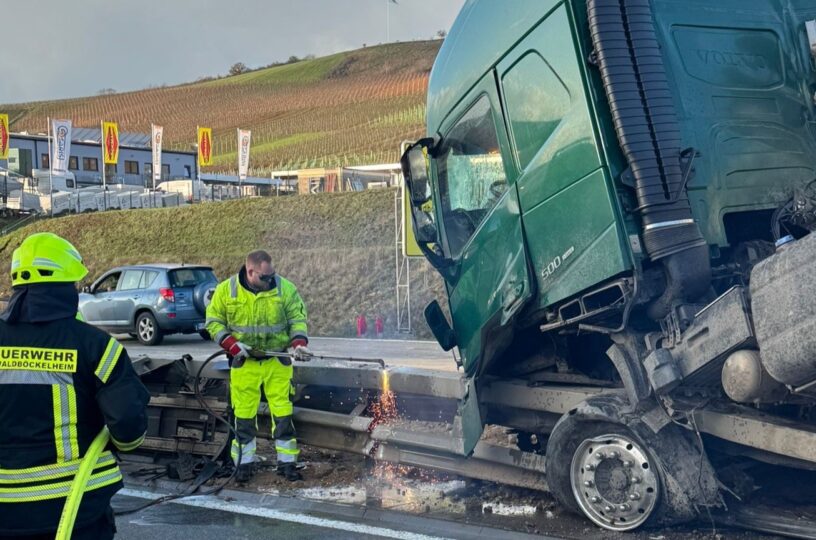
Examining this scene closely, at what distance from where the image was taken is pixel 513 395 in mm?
5211

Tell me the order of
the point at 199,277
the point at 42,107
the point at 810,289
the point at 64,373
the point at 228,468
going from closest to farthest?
the point at 64,373 → the point at 810,289 → the point at 228,468 → the point at 199,277 → the point at 42,107

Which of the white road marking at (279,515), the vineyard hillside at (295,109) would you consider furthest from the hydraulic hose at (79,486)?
the vineyard hillside at (295,109)

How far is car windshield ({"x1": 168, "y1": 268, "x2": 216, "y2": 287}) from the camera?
52.5 ft

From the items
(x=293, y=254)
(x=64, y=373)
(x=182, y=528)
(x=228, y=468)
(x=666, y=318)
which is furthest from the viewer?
(x=293, y=254)

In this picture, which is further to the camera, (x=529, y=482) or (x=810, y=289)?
(x=529, y=482)

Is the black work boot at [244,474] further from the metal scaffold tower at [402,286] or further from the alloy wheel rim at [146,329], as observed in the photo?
the metal scaffold tower at [402,286]

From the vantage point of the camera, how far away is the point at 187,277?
635 inches

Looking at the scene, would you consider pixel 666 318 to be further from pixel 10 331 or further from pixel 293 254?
pixel 293 254

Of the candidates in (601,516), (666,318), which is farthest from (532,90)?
(601,516)

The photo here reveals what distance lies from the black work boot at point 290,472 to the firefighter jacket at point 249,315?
862mm

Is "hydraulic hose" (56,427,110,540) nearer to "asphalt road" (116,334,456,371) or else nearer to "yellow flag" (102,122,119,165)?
"asphalt road" (116,334,456,371)

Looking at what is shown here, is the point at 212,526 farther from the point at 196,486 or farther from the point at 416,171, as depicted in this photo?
the point at 416,171

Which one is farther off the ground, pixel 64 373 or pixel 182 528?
pixel 64 373

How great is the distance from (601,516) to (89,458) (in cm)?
285
